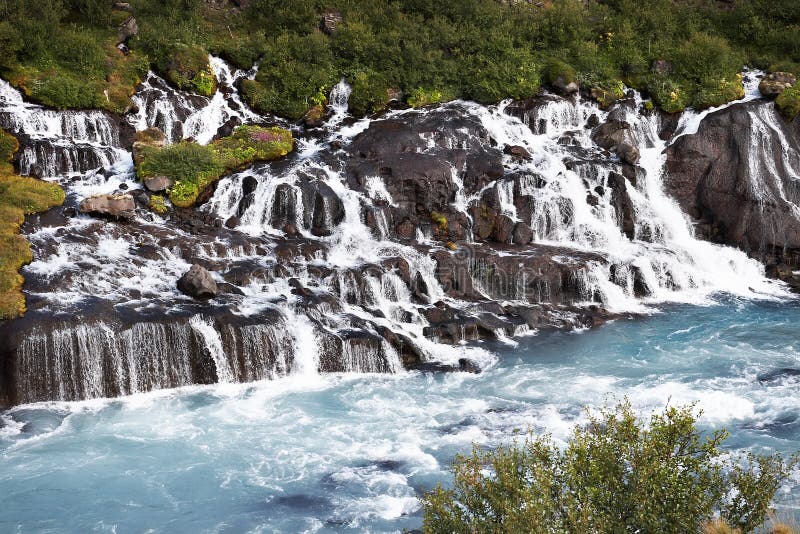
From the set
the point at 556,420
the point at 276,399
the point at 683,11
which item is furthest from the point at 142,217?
the point at 683,11

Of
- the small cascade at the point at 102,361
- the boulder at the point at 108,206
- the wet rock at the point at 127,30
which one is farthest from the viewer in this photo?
the wet rock at the point at 127,30

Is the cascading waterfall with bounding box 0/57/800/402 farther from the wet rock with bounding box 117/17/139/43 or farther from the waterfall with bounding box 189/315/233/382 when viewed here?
the wet rock with bounding box 117/17/139/43

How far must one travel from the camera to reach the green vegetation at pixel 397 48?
3416 cm

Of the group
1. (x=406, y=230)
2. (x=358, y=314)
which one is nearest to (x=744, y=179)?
(x=406, y=230)

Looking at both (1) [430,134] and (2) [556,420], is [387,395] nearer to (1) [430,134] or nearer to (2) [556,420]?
(2) [556,420]

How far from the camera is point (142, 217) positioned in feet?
89.5

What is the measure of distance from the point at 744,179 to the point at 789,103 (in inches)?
224

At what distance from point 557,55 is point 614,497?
34.9 m

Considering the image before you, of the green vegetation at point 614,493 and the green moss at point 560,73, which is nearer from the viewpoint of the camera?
the green vegetation at point 614,493

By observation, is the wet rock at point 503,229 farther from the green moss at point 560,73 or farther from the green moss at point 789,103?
the green moss at point 789,103

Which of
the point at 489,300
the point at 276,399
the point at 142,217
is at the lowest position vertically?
the point at 276,399

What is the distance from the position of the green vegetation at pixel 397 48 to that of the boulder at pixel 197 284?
1354 cm

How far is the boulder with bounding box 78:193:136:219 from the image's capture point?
86.5 feet

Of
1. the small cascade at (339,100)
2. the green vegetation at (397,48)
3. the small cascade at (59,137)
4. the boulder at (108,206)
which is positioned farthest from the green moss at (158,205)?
the small cascade at (339,100)
